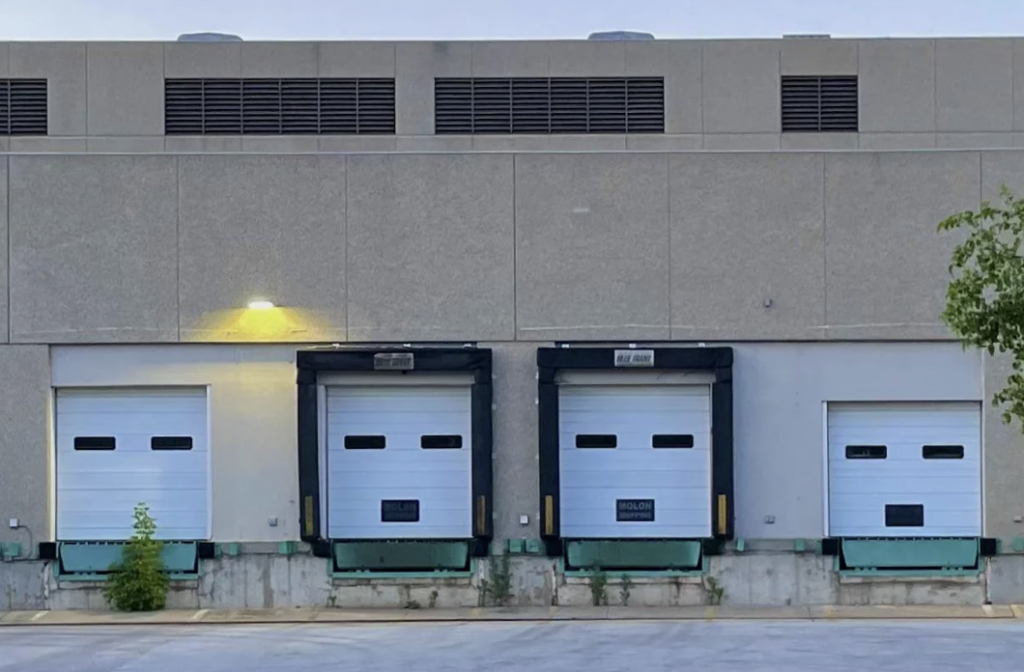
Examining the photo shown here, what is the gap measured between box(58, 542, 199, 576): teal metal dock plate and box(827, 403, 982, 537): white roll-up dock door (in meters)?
8.58

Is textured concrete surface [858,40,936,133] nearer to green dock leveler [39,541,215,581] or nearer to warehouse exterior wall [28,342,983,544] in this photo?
warehouse exterior wall [28,342,983,544]

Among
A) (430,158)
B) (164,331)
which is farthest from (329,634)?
(430,158)

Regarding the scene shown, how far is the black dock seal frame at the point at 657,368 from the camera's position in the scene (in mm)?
21688

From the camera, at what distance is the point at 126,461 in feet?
73.2

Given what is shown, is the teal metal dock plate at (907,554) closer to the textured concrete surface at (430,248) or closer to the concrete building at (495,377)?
the concrete building at (495,377)

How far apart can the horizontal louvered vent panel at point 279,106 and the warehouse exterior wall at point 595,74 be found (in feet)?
0.40

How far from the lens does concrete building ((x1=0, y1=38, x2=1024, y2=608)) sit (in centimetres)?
2194

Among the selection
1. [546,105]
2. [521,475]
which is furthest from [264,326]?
[546,105]

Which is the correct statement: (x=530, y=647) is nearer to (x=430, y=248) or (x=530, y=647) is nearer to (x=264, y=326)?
(x=430, y=248)

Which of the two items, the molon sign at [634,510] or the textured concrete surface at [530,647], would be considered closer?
the textured concrete surface at [530,647]

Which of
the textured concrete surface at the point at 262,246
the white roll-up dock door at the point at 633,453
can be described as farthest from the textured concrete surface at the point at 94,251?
the white roll-up dock door at the point at 633,453

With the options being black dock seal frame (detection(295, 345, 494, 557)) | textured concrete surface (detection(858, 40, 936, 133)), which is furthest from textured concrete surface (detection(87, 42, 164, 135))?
textured concrete surface (detection(858, 40, 936, 133))

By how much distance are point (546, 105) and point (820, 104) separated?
3703 mm

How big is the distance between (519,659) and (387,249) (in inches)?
A: 274
